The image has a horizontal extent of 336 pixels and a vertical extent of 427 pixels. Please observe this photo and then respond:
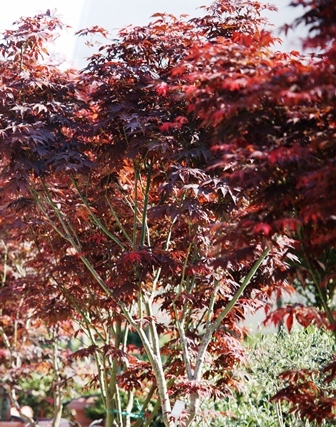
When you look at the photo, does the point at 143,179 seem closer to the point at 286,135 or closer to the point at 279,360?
the point at 279,360

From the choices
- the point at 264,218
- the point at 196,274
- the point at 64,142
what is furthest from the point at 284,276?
the point at 64,142

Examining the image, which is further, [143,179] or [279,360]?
[279,360]

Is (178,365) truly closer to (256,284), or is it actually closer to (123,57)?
(256,284)

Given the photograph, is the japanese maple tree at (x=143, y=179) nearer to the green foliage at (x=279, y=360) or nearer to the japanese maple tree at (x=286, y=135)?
the green foliage at (x=279, y=360)

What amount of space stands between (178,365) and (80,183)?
1.34 m

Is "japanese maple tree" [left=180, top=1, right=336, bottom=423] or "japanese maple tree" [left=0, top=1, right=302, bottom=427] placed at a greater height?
"japanese maple tree" [left=0, top=1, right=302, bottom=427]

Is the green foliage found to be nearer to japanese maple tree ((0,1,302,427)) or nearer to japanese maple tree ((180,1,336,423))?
japanese maple tree ((0,1,302,427))

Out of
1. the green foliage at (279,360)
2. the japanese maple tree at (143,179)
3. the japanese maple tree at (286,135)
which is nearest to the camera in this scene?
the japanese maple tree at (286,135)

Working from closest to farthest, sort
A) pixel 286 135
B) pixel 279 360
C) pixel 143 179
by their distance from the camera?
1. pixel 286 135
2. pixel 143 179
3. pixel 279 360

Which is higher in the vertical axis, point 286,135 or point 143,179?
point 143,179

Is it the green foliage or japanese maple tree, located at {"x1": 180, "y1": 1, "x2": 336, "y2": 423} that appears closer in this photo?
japanese maple tree, located at {"x1": 180, "y1": 1, "x2": 336, "y2": 423}

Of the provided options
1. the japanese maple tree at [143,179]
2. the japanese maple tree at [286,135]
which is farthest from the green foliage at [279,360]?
the japanese maple tree at [286,135]

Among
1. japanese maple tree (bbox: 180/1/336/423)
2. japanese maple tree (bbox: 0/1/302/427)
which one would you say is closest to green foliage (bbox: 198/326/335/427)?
japanese maple tree (bbox: 0/1/302/427)

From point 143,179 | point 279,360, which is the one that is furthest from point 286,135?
point 279,360
